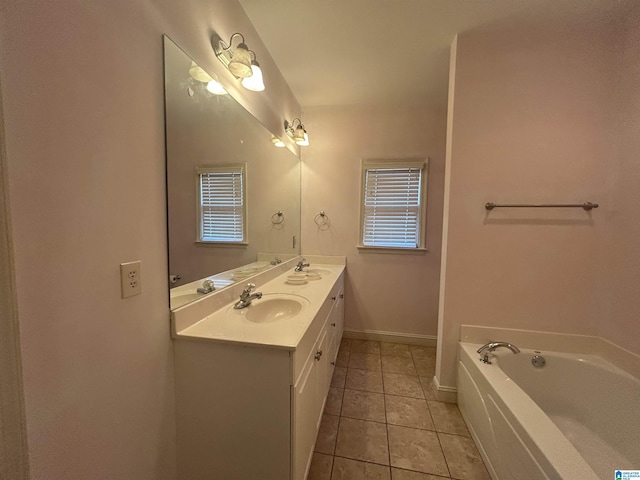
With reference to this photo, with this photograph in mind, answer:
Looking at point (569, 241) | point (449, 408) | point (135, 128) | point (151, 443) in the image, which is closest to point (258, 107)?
point (135, 128)

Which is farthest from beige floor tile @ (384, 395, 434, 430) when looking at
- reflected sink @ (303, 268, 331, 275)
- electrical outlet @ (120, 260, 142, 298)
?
electrical outlet @ (120, 260, 142, 298)

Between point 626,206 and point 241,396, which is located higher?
point 626,206

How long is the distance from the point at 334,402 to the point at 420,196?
2077 millimetres

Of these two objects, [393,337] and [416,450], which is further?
[393,337]

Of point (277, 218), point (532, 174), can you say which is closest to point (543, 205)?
point (532, 174)

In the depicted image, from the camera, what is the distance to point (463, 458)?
4.57ft

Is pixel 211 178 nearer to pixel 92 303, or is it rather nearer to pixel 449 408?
pixel 92 303

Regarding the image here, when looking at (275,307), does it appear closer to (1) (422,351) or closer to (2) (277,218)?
(2) (277,218)

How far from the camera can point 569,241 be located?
1.63 meters

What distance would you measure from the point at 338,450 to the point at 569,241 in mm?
1991

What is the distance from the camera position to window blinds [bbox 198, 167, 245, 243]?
1300mm

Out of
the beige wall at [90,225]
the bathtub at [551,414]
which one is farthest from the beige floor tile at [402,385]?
the beige wall at [90,225]

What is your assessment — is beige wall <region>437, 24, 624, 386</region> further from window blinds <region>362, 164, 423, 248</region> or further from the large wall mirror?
the large wall mirror

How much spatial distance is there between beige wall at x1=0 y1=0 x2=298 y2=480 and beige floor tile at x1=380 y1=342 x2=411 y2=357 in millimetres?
2024
